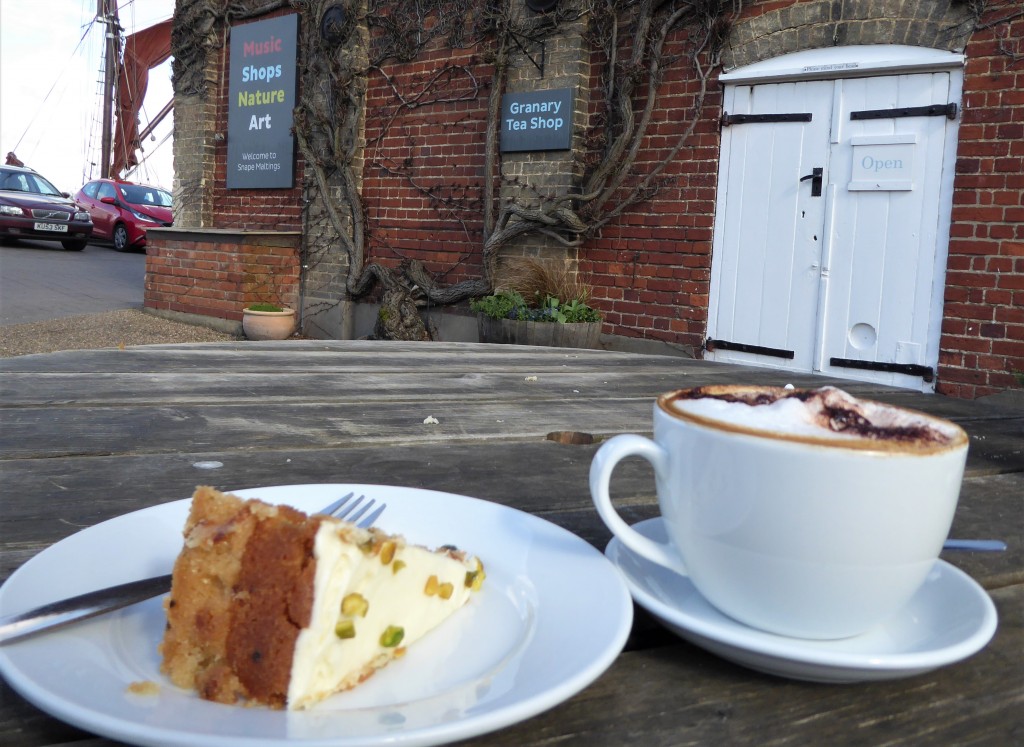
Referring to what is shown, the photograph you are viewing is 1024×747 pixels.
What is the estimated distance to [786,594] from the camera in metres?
0.58

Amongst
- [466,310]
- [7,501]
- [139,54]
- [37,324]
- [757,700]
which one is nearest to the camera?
[757,700]

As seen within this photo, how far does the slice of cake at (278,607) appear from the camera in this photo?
484 millimetres

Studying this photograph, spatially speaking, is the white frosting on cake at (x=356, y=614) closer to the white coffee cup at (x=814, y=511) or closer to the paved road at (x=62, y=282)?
the white coffee cup at (x=814, y=511)

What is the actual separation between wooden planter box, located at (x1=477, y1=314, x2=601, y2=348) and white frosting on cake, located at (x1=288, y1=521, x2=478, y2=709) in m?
4.69

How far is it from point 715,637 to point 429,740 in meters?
0.21

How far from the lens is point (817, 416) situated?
24.5 inches

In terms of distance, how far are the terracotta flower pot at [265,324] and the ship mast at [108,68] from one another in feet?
68.4

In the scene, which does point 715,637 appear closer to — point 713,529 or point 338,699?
point 713,529

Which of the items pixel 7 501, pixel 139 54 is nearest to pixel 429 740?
pixel 7 501

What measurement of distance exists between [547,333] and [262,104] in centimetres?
451

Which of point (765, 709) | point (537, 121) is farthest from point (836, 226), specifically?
point (765, 709)

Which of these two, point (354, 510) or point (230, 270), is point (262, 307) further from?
point (354, 510)

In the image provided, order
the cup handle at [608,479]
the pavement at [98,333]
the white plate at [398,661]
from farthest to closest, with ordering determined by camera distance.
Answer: the pavement at [98,333]
the cup handle at [608,479]
the white plate at [398,661]

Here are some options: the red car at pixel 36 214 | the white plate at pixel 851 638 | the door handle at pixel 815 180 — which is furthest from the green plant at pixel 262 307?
the red car at pixel 36 214
